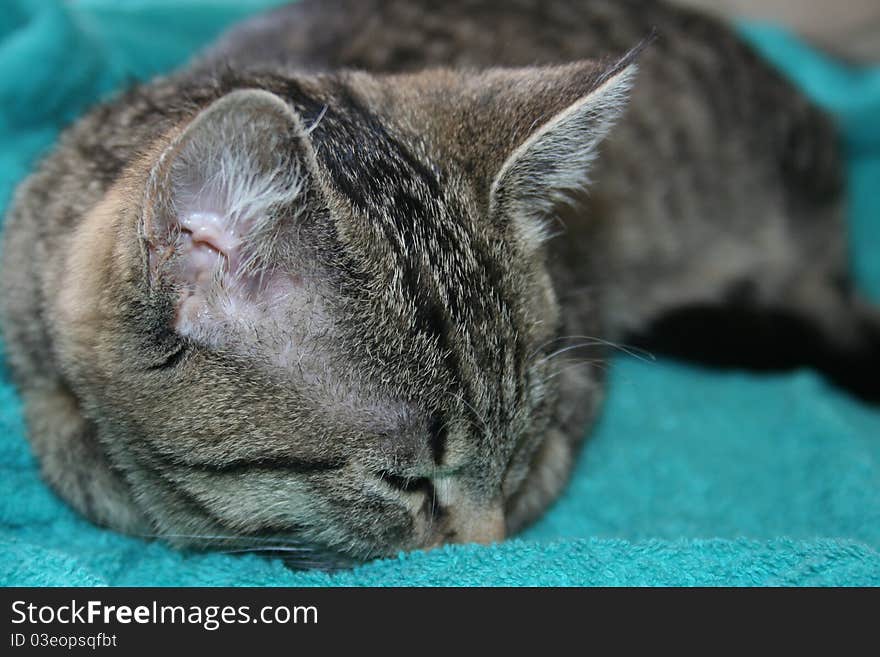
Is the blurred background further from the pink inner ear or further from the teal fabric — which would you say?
the pink inner ear

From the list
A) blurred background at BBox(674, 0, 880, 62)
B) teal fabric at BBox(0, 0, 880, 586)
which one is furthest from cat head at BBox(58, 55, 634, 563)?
blurred background at BBox(674, 0, 880, 62)

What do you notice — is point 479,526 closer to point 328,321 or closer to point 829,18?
point 328,321

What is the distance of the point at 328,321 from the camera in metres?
1.10

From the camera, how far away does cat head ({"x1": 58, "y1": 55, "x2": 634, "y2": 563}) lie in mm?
1041

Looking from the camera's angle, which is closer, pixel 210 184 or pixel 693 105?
pixel 210 184

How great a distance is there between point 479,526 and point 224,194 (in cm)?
59

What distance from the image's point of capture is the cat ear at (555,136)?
117 centimetres

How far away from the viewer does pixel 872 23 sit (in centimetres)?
310

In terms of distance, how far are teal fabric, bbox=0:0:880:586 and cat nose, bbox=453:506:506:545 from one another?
6cm

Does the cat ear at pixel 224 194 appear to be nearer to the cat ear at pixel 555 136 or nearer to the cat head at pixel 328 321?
the cat head at pixel 328 321

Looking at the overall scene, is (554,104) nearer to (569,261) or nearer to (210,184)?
(210,184)
